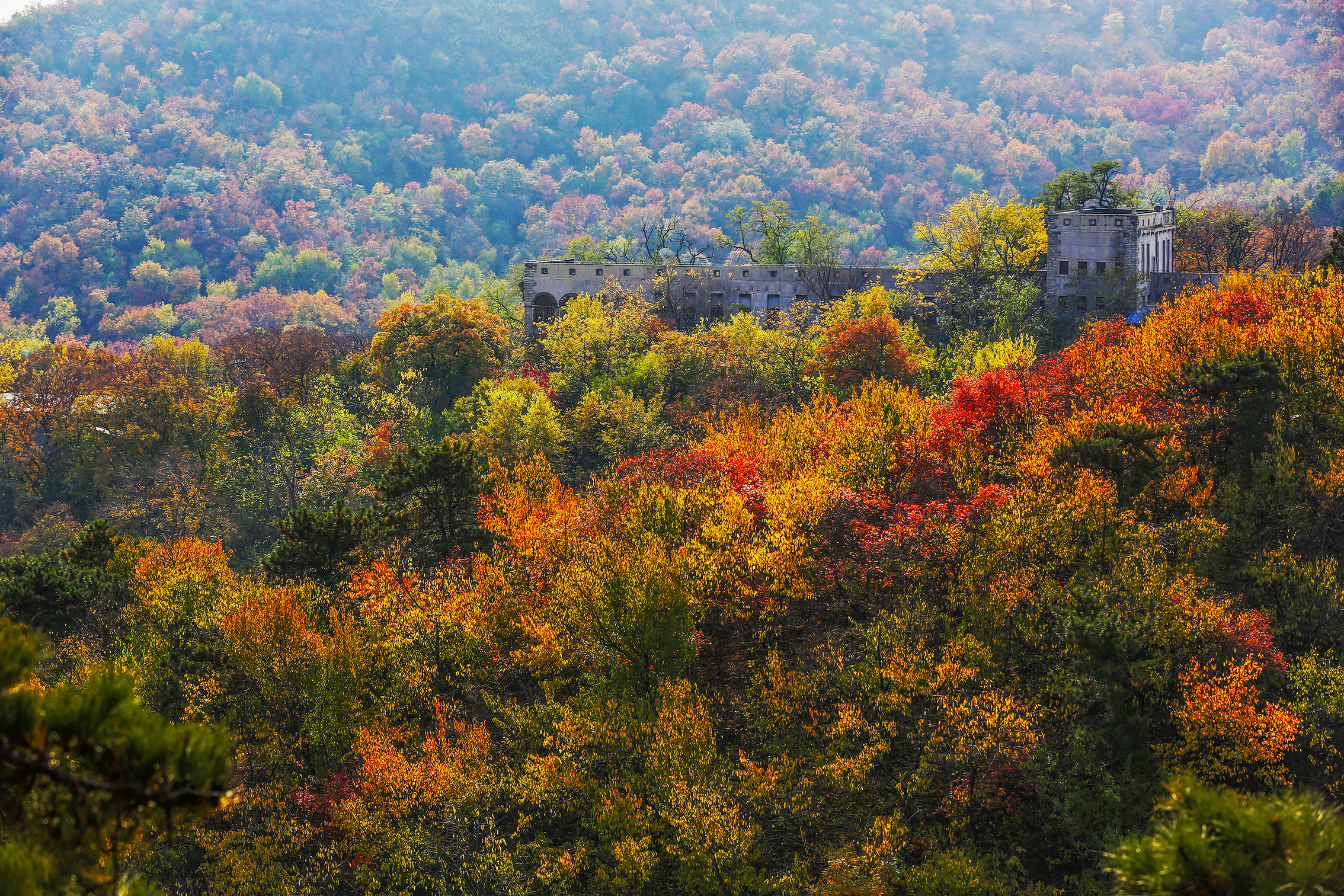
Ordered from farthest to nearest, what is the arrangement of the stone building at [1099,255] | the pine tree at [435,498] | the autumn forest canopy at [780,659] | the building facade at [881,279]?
1. the building facade at [881,279]
2. the stone building at [1099,255]
3. the pine tree at [435,498]
4. the autumn forest canopy at [780,659]

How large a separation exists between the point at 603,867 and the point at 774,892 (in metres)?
5.01

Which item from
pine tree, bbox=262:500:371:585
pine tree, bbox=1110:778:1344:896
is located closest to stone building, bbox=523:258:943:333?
pine tree, bbox=262:500:371:585

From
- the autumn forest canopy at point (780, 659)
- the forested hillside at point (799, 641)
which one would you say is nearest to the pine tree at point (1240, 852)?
the autumn forest canopy at point (780, 659)

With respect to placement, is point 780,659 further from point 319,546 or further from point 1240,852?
point 1240,852

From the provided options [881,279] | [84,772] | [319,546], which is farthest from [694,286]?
[84,772]

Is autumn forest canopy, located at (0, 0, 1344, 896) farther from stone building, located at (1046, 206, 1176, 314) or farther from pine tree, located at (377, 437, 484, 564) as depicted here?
stone building, located at (1046, 206, 1176, 314)

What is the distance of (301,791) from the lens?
36156 mm

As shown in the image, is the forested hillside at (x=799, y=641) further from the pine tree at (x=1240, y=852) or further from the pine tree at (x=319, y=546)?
the pine tree at (x=1240, y=852)

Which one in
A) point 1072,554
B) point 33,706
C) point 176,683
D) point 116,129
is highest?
point 116,129

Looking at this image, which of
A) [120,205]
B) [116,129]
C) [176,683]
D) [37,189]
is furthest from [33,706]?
[116,129]

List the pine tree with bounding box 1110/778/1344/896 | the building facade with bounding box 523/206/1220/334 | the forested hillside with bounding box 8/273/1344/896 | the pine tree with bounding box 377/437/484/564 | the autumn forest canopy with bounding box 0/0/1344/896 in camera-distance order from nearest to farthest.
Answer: the pine tree with bounding box 1110/778/1344/896 → the autumn forest canopy with bounding box 0/0/1344/896 → the forested hillside with bounding box 8/273/1344/896 → the pine tree with bounding box 377/437/484/564 → the building facade with bounding box 523/206/1220/334

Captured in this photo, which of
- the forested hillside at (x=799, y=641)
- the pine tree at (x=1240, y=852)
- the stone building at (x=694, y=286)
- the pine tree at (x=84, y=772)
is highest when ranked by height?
the pine tree at (x=84, y=772)

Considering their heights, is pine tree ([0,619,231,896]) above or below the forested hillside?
above

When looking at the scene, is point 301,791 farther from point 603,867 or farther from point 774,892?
point 774,892
